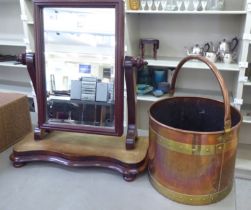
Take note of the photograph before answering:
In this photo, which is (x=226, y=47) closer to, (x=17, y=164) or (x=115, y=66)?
(x=115, y=66)

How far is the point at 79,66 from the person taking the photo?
816 millimetres

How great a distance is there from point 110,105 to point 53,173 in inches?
10.2

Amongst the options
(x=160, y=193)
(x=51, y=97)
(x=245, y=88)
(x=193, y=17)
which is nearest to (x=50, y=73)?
(x=51, y=97)

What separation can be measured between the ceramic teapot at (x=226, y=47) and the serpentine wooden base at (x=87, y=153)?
1.48m

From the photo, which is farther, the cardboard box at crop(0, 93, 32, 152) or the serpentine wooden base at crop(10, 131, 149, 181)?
the cardboard box at crop(0, 93, 32, 152)

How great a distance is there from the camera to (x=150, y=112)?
2.43ft

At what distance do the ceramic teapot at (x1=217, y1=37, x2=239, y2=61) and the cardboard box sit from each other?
5.33 feet

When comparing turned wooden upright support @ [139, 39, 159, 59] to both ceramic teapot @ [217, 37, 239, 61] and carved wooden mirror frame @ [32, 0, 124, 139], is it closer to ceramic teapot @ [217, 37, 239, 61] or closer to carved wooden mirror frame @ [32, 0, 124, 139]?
ceramic teapot @ [217, 37, 239, 61]

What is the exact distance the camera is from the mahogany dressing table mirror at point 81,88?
2.46ft

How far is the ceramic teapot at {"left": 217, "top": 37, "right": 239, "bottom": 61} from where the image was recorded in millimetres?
2060

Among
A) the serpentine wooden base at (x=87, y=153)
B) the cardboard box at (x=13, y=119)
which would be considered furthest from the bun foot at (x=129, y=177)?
the cardboard box at (x=13, y=119)

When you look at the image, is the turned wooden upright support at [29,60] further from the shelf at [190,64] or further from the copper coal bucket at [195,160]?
the shelf at [190,64]

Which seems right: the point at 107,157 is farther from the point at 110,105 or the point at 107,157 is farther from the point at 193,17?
the point at 193,17

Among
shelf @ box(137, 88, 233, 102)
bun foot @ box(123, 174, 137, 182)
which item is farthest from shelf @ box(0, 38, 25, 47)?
bun foot @ box(123, 174, 137, 182)
